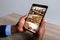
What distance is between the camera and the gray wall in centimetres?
132

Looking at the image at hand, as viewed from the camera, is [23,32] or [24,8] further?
[24,8]

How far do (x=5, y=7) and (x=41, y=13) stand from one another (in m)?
1.07

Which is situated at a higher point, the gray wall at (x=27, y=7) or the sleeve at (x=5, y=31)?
the gray wall at (x=27, y=7)

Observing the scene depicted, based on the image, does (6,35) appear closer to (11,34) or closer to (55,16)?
(11,34)

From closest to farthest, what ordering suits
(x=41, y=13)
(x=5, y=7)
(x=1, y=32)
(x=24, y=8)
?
(x=41, y=13)
(x=1, y=32)
(x=24, y=8)
(x=5, y=7)

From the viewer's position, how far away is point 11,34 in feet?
2.85

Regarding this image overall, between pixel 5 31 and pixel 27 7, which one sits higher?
pixel 27 7

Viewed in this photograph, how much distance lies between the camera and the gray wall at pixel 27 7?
52.1 inches

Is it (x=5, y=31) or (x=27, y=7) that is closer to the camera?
(x=5, y=31)

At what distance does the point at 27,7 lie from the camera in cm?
152

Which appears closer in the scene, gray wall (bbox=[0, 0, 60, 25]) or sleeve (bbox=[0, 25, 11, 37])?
sleeve (bbox=[0, 25, 11, 37])

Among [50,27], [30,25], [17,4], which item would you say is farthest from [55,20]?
[30,25]

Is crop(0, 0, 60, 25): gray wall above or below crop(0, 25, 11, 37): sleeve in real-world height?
above

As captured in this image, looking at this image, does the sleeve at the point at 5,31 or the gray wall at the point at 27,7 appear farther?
the gray wall at the point at 27,7
